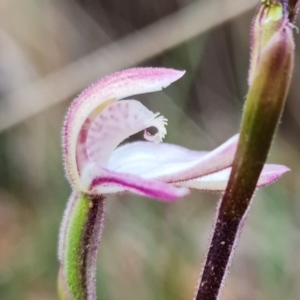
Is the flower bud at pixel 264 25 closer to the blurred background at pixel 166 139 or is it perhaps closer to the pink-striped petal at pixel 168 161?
the pink-striped petal at pixel 168 161

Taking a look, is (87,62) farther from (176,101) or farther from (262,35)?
(262,35)

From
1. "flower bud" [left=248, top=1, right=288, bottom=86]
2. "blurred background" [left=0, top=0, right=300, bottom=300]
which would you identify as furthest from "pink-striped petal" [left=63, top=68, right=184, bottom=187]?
"blurred background" [left=0, top=0, right=300, bottom=300]

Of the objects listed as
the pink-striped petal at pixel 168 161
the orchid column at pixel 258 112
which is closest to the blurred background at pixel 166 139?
the pink-striped petal at pixel 168 161

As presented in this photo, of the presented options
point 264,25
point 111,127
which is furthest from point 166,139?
point 264,25

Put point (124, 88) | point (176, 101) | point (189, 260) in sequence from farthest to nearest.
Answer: point (176, 101), point (189, 260), point (124, 88)

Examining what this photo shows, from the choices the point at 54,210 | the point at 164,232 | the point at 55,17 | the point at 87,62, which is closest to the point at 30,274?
the point at 54,210

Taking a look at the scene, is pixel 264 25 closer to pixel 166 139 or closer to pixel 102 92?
pixel 102 92
